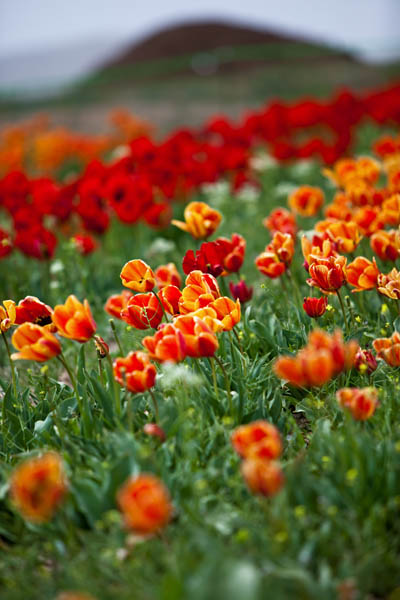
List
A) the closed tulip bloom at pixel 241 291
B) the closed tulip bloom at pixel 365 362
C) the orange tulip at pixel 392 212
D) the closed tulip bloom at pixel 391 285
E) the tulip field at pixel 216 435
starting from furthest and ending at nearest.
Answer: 1. the orange tulip at pixel 392 212
2. the closed tulip bloom at pixel 241 291
3. the closed tulip bloom at pixel 391 285
4. the closed tulip bloom at pixel 365 362
5. the tulip field at pixel 216 435

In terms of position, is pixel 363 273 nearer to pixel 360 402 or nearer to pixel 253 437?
pixel 360 402

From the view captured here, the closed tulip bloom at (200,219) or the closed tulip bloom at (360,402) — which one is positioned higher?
the closed tulip bloom at (200,219)

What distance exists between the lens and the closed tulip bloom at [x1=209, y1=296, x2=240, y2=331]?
6.26 feet

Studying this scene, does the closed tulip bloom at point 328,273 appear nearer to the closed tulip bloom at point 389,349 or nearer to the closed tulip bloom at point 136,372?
the closed tulip bloom at point 389,349

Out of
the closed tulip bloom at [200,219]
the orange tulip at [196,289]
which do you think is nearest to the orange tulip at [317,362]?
the orange tulip at [196,289]

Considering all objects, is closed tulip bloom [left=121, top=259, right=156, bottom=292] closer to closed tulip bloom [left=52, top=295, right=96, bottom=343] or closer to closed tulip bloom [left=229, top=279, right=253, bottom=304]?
closed tulip bloom [left=52, top=295, right=96, bottom=343]

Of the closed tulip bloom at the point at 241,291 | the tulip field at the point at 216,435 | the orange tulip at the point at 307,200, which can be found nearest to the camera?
the tulip field at the point at 216,435

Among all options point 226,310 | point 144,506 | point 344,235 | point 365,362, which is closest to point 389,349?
point 365,362

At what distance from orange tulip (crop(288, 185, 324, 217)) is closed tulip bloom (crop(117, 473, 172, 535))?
225cm

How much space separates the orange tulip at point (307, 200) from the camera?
10.6 feet

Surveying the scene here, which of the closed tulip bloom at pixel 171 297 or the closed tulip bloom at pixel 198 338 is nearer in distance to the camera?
the closed tulip bloom at pixel 198 338

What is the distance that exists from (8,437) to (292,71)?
16.4 metres

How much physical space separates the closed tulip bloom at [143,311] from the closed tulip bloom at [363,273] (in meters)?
0.74

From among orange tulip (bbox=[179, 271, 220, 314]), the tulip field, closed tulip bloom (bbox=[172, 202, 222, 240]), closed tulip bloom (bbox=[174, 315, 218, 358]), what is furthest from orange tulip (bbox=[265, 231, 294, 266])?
closed tulip bloom (bbox=[174, 315, 218, 358])
